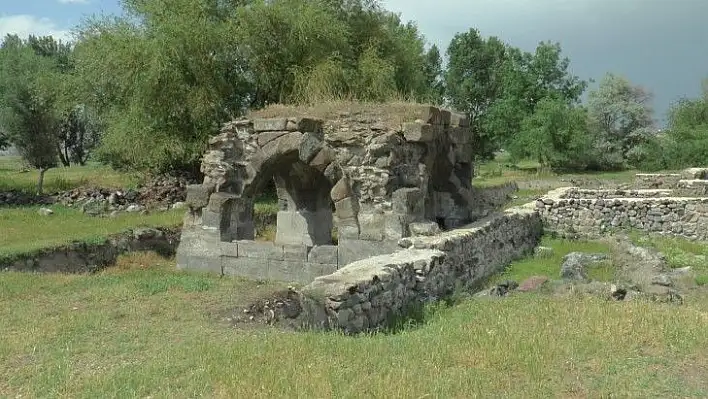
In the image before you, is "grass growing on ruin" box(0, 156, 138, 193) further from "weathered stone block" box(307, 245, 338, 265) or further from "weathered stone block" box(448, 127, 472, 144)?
"weathered stone block" box(307, 245, 338, 265)

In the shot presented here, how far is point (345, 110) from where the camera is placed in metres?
12.7

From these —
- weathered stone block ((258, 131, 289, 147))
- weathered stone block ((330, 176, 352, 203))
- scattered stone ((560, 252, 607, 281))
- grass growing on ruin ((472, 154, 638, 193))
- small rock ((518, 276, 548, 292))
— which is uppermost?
weathered stone block ((258, 131, 289, 147))

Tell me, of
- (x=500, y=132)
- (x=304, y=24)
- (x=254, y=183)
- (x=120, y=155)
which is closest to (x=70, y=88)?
Result: (x=120, y=155)

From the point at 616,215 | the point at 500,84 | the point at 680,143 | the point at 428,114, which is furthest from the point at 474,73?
the point at 428,114

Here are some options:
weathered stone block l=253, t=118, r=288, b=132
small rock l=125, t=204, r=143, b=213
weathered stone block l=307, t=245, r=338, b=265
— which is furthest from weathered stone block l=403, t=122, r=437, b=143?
small rock l=125, t=204, r=143, b=213

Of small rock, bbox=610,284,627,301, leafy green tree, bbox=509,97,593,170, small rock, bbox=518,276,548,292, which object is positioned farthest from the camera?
leafy green tree, bbox=509,97,593,170

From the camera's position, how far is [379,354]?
233 inches

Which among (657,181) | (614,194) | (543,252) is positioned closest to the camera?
(543,252)

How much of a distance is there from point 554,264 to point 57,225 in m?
13.0

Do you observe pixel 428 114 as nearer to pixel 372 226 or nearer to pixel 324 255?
pixel 372 226

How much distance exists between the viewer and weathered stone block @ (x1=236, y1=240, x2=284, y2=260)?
12625mm

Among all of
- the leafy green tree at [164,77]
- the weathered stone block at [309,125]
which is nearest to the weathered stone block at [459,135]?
the weathered stone block at [309,125]

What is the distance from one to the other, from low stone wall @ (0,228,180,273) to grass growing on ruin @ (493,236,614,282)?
828 centimetres

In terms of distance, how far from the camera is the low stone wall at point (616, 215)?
704 inches
